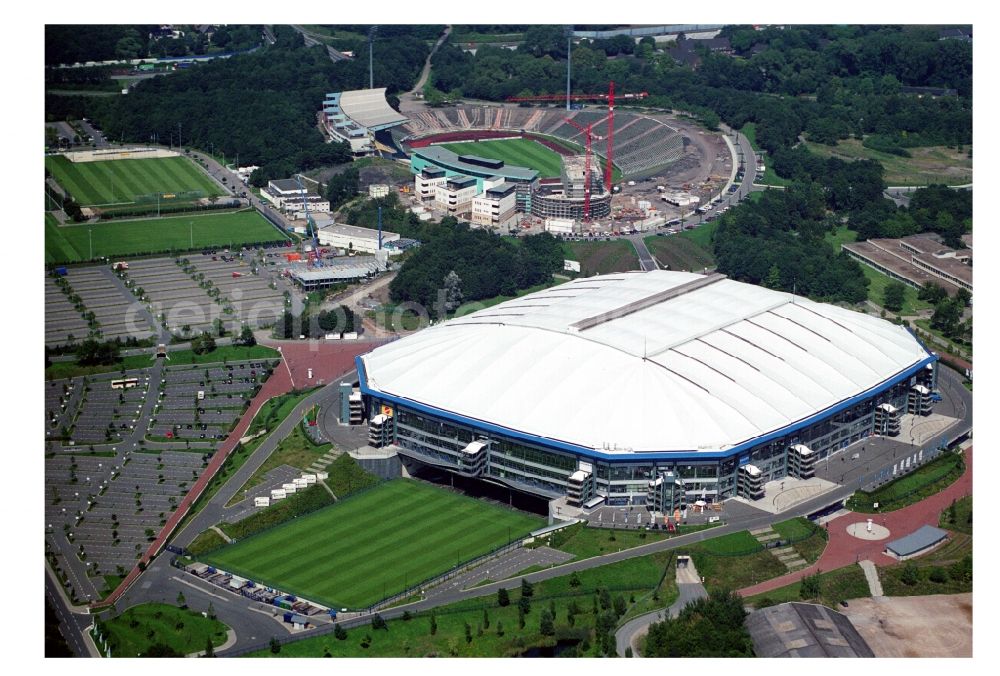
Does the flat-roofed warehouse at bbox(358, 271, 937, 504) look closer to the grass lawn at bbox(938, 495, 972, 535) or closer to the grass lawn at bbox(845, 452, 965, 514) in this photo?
the grass lawn at bbox(845, 452, 965, 514)

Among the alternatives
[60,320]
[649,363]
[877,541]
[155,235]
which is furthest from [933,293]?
[60,320]

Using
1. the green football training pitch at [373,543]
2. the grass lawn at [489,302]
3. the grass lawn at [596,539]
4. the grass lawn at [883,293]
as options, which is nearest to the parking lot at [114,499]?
the green football training pitch at [373,543]

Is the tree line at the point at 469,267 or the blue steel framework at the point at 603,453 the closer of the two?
the blue steel framework at the point at 603,453

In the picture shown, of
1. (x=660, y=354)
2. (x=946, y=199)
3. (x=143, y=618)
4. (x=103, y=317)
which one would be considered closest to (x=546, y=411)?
(x=660, y=354)

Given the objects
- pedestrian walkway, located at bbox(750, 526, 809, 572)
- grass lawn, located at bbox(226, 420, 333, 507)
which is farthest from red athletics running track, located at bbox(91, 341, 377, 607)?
pedestrian walkway, located at bbox(750, 526, 809, 572)

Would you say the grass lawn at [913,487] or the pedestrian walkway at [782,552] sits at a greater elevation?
the grass lawn at [913,487]

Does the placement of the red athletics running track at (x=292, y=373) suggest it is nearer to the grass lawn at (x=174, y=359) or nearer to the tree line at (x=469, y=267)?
the grass lawn at (x=174, y=359)

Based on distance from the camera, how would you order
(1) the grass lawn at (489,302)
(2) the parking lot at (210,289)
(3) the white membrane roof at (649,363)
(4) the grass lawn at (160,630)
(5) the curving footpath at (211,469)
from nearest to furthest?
(4) the grass lawn at (160,630) < (5) the curving footpath at (211,469) < (3) the white membrane roof at (649,363) < (2) the parking lot at (210,289) < (1) the grass lawn at (489,302)
